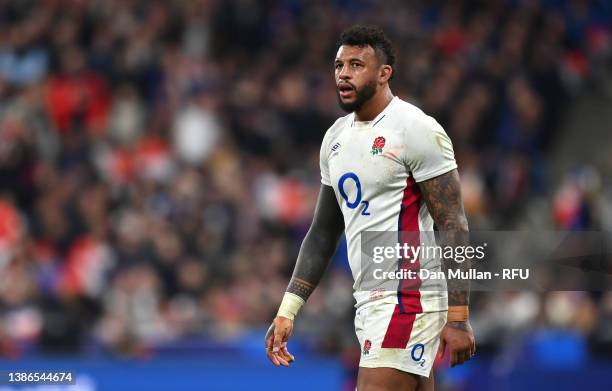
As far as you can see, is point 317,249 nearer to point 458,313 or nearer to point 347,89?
point 347,89

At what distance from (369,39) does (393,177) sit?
693mm

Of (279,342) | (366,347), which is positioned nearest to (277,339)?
(279,342)

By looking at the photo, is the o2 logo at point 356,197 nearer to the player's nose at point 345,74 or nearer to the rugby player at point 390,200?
the rugby player at point 390,200

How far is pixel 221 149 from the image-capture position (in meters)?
15.0

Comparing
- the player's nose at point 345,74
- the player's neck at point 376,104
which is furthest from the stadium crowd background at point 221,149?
the player's nose at point 345,74

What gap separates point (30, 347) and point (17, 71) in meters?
4.85

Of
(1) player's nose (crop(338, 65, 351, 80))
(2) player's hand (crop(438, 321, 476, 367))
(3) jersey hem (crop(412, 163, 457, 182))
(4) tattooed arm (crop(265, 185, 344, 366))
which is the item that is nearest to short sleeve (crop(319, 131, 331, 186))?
(4) tattooed arm (crop(265, 185, 344, 366))

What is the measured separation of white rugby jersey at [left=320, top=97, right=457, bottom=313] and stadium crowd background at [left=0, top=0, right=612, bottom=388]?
17.5 ft

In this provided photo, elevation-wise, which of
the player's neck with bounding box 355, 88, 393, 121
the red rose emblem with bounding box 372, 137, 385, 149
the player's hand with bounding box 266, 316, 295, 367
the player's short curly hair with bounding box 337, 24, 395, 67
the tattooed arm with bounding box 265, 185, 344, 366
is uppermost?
the player's short curly hair with bounding box 337, 24, 395, 67

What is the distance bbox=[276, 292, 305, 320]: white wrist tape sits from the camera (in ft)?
20.8

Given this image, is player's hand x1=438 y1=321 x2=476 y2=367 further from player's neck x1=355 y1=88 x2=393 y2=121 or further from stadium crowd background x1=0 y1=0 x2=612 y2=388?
stadium crowd background x1=0 y1=0 x2=612 y2=388

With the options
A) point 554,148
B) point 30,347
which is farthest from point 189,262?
point 554,148

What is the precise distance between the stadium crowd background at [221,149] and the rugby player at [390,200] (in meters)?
5.34

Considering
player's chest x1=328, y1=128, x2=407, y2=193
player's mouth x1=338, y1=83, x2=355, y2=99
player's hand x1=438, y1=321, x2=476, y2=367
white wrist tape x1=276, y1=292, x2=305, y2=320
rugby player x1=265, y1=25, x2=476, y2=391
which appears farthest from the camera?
white wrist tape x1=276, y1=292, x2=305, y2=320
